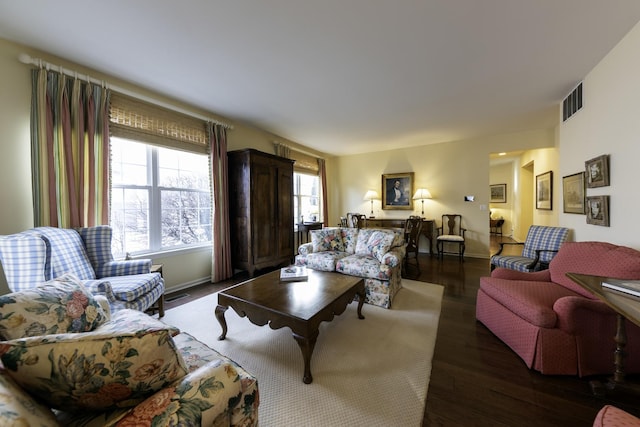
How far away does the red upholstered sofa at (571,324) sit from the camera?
1.64 meters

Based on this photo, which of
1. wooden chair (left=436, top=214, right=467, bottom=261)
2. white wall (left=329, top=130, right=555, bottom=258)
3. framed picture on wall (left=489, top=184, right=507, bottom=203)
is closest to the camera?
white wall (left=329, top=130, right=555, bottom=258)

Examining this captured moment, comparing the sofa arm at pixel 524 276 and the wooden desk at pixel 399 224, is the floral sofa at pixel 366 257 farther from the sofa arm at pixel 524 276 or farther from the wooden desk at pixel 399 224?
the wooden desk at pixel 399 224

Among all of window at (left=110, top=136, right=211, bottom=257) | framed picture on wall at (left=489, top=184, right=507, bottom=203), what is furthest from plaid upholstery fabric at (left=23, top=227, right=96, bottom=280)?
framed picture on wall at (left=489, top=184, right=507, bottom=203)

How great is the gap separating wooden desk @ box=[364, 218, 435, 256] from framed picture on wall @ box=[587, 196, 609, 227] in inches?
113

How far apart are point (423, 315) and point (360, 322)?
0.72 m

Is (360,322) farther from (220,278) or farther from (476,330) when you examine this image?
(220,278)

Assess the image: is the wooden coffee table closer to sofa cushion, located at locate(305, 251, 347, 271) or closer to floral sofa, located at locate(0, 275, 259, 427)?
sofa cushion, located at locate(305, 251, 347, 271)

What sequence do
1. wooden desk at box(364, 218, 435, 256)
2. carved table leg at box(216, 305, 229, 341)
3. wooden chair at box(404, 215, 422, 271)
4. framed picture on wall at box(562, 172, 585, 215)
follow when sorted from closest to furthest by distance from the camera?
carved table leg at box(216, 305, 229, 341)
framed picture on wall at box(562, 172, 585, 215)
wooden chair at box(404, 215, 422, 271)
wooden desk at box(364, 218, 435, 256)

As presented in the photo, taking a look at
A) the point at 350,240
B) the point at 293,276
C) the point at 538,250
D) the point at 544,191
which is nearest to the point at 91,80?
the point at 293,276

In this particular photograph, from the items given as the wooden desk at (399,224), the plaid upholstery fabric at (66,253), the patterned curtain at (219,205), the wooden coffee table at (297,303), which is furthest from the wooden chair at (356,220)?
the plaid upholstery fabric at (66,253)

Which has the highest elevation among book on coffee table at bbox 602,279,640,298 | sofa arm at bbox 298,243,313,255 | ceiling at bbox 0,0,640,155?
ceiling at bbox 0,0,640,155

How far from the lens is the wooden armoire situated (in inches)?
151

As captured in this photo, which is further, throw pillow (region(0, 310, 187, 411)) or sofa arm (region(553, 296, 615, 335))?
sofa arm (region(553, 296, 615, 335))

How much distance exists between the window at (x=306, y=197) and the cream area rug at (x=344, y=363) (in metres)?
3.29
